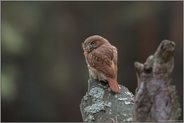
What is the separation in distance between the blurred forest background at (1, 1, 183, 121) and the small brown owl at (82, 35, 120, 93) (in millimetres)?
7387

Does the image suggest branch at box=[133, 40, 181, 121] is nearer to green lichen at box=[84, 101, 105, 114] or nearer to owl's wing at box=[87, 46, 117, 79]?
green lichen at box=[84, 101, 105, 114]

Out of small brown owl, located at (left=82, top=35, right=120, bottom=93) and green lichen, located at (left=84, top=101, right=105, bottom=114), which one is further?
small brown owl, located at (left=82, top=35, right=120, bottom=93)

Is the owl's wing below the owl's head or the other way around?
below

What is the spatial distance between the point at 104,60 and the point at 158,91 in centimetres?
132

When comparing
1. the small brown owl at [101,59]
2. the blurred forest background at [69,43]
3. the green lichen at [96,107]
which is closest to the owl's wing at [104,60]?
the small brown owl at [101,59]

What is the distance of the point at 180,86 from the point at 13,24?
2.44 m

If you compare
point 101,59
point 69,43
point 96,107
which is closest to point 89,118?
point 96,107

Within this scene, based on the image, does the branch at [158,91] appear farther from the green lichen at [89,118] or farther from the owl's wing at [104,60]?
the owl's wing at [104,60]

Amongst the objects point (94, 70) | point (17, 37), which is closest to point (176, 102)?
point (94, 70)

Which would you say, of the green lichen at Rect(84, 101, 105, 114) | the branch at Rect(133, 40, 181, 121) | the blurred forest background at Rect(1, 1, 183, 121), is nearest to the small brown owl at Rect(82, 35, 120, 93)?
the green lichen at Rect(84, 101, 105, 114)

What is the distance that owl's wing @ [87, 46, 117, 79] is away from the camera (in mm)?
3428

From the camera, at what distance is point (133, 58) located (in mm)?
11734

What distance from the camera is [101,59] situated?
11.2 feet

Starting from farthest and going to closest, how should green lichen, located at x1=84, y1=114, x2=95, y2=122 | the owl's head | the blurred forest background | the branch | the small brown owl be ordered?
the blurred forest background
the owl's head
the small brown owl
green lichen, located at x1=84, y1=114, x2=95, y2=122
the branch
